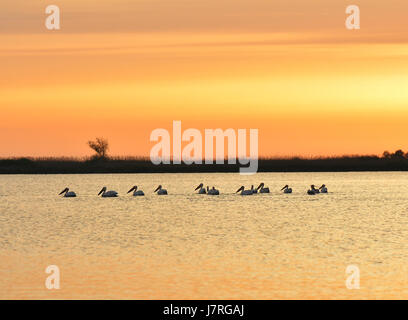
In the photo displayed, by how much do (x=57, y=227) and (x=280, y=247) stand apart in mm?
9997

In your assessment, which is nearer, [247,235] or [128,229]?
[247,235]

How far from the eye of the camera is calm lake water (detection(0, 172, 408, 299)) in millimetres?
16859

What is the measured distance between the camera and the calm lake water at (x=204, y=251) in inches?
664

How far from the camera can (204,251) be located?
A: 22594 millimetres

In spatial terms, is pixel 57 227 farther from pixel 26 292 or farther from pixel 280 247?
pixel 26 292
